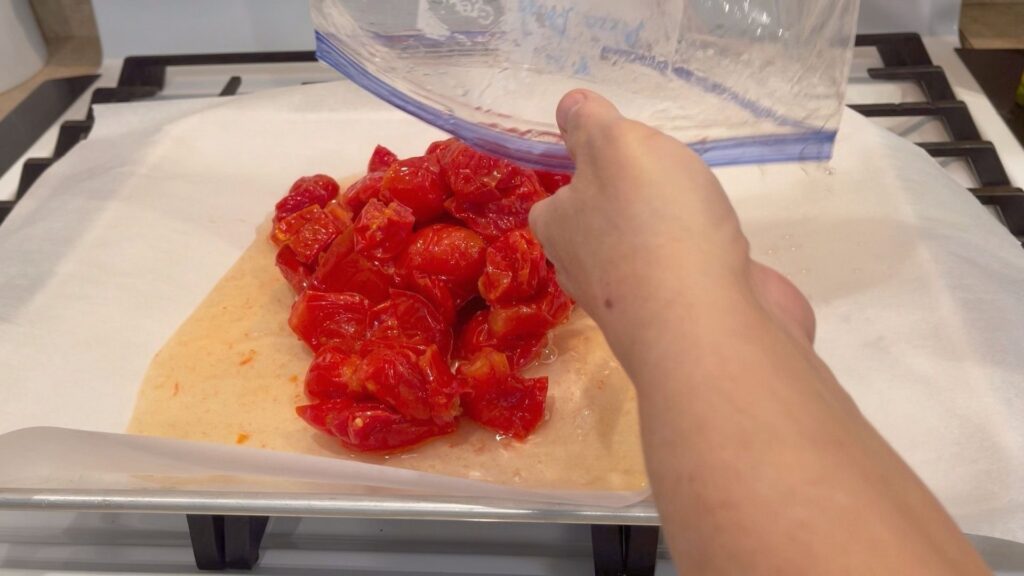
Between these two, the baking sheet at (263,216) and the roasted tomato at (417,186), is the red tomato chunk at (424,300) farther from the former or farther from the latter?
the baking sheet at (263,216)

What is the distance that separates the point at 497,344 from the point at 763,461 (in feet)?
2.03

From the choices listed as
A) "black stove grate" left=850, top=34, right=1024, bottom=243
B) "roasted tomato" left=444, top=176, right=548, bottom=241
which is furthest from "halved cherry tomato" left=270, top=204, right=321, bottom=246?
"black stove grate" left=850, top=34, right=1024, bottom=243

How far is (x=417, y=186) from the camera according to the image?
108 cm

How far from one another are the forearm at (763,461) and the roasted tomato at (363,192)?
0.73 m

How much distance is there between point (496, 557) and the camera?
88cm

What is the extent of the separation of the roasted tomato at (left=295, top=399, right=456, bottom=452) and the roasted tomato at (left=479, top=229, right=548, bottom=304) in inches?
6.8

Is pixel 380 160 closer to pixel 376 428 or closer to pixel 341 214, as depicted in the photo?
pixel 341 214

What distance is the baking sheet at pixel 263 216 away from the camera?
0.88 metres

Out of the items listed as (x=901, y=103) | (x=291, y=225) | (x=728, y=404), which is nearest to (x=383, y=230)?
(x=291, y=225)

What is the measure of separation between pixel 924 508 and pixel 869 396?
0.57 m

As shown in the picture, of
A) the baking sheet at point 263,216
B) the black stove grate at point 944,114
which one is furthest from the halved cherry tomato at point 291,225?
the black stove grate at point 944,114

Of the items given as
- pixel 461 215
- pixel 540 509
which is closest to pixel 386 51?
pixel 461 215

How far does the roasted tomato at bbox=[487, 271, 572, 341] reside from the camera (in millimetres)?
1005

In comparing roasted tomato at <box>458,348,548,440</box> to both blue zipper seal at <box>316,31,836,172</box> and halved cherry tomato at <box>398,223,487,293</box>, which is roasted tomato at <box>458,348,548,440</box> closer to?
halved cherry tomato at <box>398,223,487,293</box>
